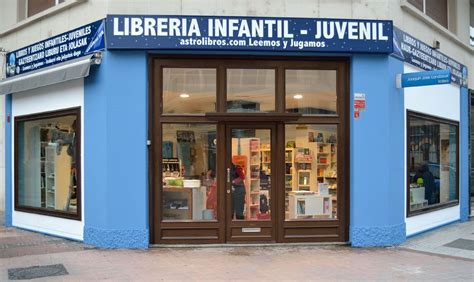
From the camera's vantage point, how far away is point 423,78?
977 centimetres

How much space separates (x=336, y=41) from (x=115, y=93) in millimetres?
4028

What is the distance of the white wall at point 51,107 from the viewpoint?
394 inches

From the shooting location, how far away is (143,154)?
371 inches

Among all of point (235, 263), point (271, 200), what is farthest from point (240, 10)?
point (235, 263)

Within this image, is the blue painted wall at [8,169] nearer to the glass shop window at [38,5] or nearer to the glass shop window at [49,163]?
the glass shop window at [49,163]

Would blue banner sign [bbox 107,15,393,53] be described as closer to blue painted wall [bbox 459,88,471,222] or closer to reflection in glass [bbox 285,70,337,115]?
reflection in glass [bbox 285,70,337,115]

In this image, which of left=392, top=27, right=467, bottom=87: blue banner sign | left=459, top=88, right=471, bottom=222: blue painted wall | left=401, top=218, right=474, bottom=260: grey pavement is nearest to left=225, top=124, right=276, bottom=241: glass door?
left=401, top=218, right=474, bottom=260: grey pavement

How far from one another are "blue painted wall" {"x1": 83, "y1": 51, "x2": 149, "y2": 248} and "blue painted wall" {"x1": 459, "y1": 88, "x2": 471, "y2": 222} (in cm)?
832

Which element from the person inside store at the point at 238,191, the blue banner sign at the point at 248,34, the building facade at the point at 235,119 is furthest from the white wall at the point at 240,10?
the person inside store at the point at 238,191

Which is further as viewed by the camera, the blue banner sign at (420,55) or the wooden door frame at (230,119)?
the blue banner sign at (420,55)

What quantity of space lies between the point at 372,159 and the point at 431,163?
3180mm

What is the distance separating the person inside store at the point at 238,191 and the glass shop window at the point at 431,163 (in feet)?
11.2

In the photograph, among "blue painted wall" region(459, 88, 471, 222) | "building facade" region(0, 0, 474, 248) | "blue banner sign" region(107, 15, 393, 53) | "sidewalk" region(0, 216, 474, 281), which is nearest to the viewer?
"sidewalk" region(0, 216, 474, 281)

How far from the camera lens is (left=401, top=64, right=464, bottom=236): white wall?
10.7 m
